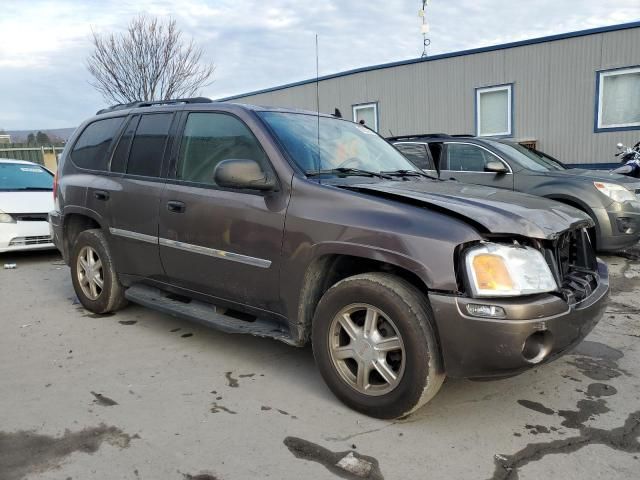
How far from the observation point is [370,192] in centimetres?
313

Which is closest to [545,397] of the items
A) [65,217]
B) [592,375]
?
[592,375]

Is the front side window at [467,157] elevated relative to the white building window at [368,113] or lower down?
lower down

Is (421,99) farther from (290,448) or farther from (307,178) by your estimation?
(290,448)

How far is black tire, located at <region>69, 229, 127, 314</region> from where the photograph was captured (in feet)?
15.3

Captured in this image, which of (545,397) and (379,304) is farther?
(545,397)

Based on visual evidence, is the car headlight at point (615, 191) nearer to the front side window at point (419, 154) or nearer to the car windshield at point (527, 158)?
the car windshield at point (527, 158)

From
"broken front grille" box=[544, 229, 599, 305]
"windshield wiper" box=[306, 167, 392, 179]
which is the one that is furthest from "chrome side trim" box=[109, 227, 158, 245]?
"broken front grille" box=[544, 229, 599, 305]

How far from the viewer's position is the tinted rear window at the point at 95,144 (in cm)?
482

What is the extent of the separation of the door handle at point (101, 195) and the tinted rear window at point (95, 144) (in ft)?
0.77

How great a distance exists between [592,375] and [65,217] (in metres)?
4.68

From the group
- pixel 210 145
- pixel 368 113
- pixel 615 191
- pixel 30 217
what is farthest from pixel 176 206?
pixel 368 113

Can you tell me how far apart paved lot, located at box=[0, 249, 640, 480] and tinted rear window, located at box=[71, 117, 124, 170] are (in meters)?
1.59

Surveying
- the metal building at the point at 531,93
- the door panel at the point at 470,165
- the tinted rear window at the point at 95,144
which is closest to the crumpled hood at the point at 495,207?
the tinted rear window at the point at 95,144

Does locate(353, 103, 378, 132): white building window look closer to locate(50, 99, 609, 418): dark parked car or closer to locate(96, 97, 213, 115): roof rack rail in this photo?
locate(96, 97, 213, 115): roof rack rail
